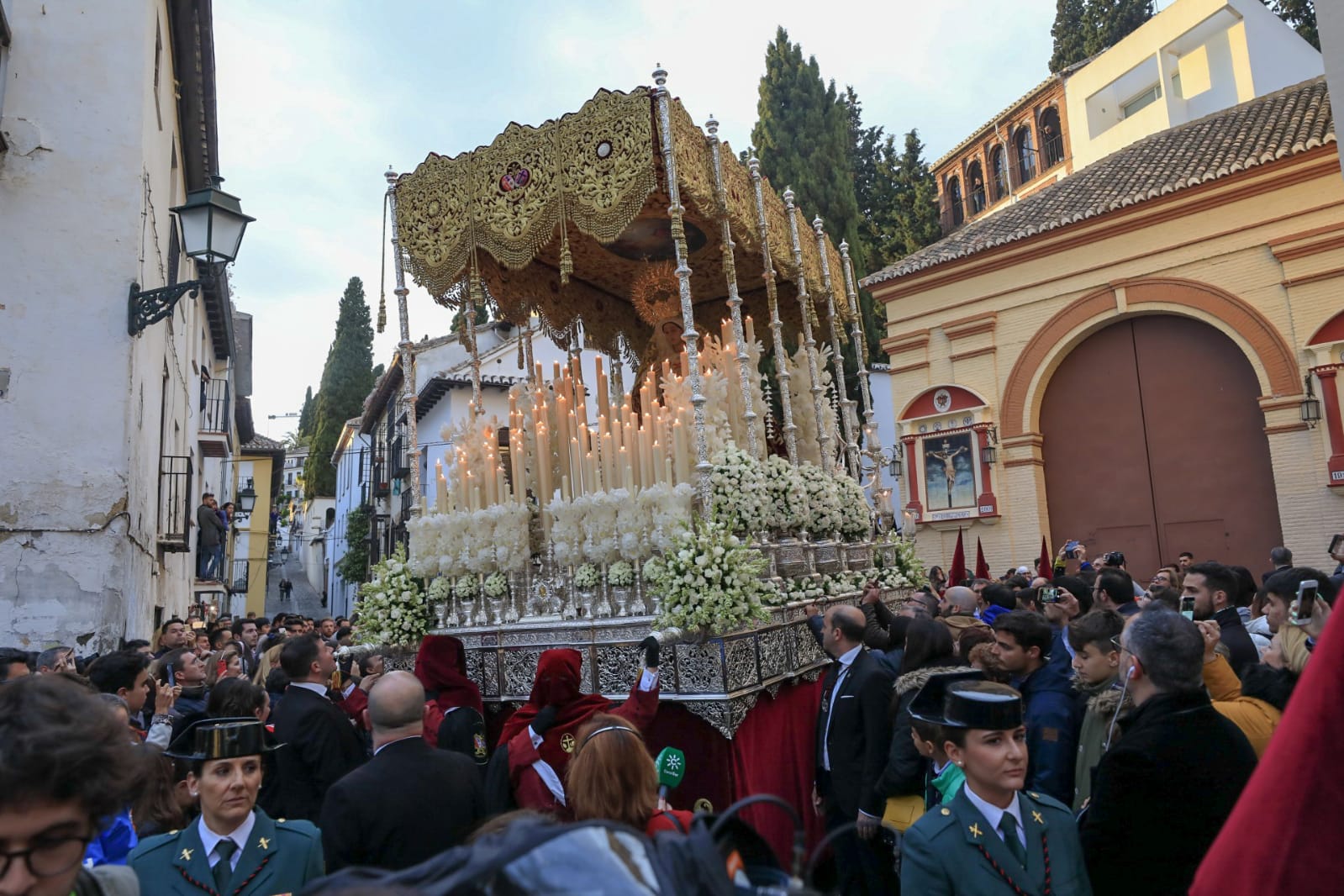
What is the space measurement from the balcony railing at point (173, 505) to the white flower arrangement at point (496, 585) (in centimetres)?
525

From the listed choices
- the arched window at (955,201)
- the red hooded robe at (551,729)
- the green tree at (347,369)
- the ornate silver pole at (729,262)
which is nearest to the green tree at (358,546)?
the green tree at (347,369)

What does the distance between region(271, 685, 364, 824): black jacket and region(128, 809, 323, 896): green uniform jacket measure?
1482 mm

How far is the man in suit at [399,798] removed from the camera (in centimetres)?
273

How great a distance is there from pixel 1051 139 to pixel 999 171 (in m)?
1.86

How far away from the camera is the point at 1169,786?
242 centimetres

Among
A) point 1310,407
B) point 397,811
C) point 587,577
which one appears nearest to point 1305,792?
point 397,811

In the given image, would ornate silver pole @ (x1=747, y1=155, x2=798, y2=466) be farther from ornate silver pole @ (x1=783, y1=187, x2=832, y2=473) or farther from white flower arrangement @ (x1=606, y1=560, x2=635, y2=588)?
white flower arrangement @ (x1=606, y1=560, x2=635, y2=588)

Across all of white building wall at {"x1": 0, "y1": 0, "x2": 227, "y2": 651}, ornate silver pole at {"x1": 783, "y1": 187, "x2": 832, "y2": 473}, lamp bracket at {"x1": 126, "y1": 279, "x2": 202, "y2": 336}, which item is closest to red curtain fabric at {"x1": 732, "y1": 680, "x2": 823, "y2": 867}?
ornate silver pole at {"x1": 783, "y1": 187, "x2": 832, "y2": 473}

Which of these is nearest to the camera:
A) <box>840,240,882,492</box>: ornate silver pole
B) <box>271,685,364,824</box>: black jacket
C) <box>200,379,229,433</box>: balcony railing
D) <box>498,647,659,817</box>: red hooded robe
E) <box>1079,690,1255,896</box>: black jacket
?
<box>1079,690,1255,896</box>: black jacket

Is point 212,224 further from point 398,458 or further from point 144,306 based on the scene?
point 398,458

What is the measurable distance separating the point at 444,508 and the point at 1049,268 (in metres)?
12.2

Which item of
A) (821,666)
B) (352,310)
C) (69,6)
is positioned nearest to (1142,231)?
(821,666)

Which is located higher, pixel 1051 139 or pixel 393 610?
pixel 1051 139

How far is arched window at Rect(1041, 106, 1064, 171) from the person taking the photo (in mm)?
26500
